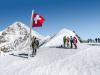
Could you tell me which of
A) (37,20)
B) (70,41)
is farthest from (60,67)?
(70,41)

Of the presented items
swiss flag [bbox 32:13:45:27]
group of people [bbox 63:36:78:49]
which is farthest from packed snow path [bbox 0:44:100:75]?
group of people [bbox 63:36:78:49]

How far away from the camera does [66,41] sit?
1315 inches

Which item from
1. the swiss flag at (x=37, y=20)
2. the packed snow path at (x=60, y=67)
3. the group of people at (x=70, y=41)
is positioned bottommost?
the packed snow path at (x=60, y=67)

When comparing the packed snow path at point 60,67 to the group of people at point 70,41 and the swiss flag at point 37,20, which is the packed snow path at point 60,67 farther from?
the group of people at point 70,41

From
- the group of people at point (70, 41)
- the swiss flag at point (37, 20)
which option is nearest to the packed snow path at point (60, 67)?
the swiss flag at point (37, 20)

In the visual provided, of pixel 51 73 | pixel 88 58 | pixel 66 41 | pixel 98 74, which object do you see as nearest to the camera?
pixel 98 74

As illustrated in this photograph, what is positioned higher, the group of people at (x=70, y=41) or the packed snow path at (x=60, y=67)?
the group of people at (x=70, y=41)

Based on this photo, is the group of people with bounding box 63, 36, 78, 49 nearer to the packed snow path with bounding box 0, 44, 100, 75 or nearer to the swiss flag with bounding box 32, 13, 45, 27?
the packed snow path with bounding box 0, 44, 100, 75

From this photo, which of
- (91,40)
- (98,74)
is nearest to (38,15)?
(98,74)

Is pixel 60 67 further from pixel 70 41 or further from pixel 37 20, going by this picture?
pixel 70 41

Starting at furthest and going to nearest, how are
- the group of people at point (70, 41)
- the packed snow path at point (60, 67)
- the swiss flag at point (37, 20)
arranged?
1. the group of people at point (70, 41)
2. the swiss flag at point (37, 20)
3. the packed snow path at point (60, 67)

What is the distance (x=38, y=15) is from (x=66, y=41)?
8.57 meters

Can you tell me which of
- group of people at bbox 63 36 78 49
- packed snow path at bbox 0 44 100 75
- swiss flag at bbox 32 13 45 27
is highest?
→ swiss flag at bbox 32 13 45 27

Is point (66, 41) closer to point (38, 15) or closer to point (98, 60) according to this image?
point (38, 15)
